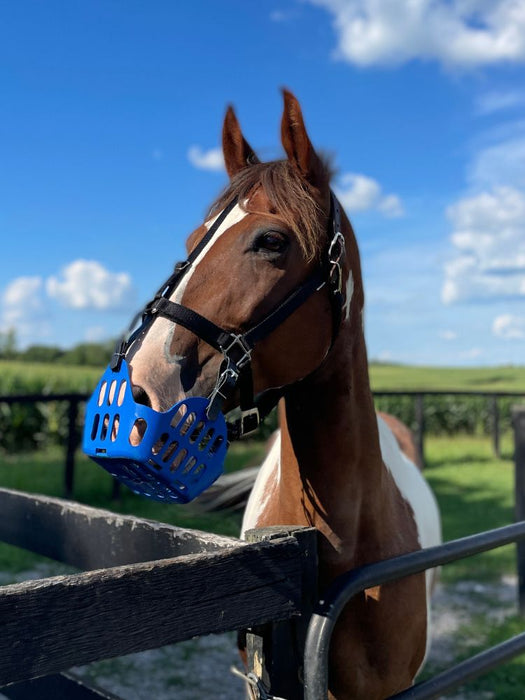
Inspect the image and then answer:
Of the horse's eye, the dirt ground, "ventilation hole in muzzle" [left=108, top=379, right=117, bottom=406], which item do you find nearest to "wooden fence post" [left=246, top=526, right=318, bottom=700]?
"ventilation hole in muzzle" [left=108, top=379, right=117, bottom=406]

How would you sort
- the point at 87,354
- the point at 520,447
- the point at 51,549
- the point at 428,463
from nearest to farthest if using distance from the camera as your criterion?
1. the point at 51,549
2. the point at 520,447
3. the point at 428,463
4. the point at 87,354

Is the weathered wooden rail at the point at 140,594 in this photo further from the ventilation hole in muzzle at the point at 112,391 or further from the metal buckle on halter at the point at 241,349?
the metal buckle on halter at the point at 241,349

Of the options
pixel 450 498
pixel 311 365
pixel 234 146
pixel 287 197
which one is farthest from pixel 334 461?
pixel 450 498

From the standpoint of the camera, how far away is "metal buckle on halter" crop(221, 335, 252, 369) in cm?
148

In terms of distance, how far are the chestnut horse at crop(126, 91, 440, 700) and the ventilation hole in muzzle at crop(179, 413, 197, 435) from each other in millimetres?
53

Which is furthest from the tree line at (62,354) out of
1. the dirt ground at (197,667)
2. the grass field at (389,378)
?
the dirt ground at (197,667)

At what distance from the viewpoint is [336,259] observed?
1.70 metres

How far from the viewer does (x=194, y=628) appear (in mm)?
1109

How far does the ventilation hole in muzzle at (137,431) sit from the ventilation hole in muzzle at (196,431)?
0.12 meters

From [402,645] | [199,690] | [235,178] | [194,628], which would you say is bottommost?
[199,690]

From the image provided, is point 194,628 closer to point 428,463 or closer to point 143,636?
point 143,636

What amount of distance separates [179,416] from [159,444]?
0.24ft

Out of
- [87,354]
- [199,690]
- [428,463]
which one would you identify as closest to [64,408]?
[428,463]

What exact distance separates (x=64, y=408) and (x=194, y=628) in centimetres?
1027
